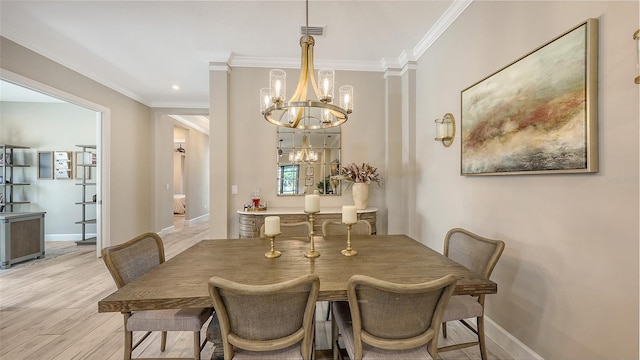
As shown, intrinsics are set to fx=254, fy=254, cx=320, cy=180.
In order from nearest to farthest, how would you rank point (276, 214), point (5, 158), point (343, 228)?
point (343, 228)
point (276, 214)
point (5, 158)

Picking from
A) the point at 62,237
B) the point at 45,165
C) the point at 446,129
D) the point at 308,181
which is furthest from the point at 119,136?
the point at 446,129

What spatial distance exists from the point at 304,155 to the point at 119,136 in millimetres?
3274

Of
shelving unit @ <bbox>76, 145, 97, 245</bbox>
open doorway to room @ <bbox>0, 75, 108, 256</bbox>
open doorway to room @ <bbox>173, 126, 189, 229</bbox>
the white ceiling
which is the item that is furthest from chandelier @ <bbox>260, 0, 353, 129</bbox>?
open doorway to room @ <bbox>173, 126, 189, 229</bbox>

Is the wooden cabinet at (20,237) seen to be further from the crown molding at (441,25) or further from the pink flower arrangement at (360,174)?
the crown molding at (441,25)

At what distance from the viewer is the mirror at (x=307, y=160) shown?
340 centimetres

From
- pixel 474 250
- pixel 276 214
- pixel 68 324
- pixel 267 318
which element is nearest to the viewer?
pixel 267 318

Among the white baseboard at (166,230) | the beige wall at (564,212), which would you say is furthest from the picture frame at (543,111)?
the white baseboard at (166,230)

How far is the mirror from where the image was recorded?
3.40 metres

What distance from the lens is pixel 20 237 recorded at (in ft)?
12.0

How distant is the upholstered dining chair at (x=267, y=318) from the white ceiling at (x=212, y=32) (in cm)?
233

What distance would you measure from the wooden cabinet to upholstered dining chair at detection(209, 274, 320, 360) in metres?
4.59

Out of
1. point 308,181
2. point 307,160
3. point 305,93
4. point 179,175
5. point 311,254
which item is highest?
point 305,93

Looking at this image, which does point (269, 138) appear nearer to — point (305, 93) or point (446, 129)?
point (305, 93)

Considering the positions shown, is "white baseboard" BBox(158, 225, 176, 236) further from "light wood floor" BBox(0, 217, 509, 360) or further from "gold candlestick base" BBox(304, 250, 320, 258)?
"gold candlestick base" BBox(304, 250, 320, 258)
